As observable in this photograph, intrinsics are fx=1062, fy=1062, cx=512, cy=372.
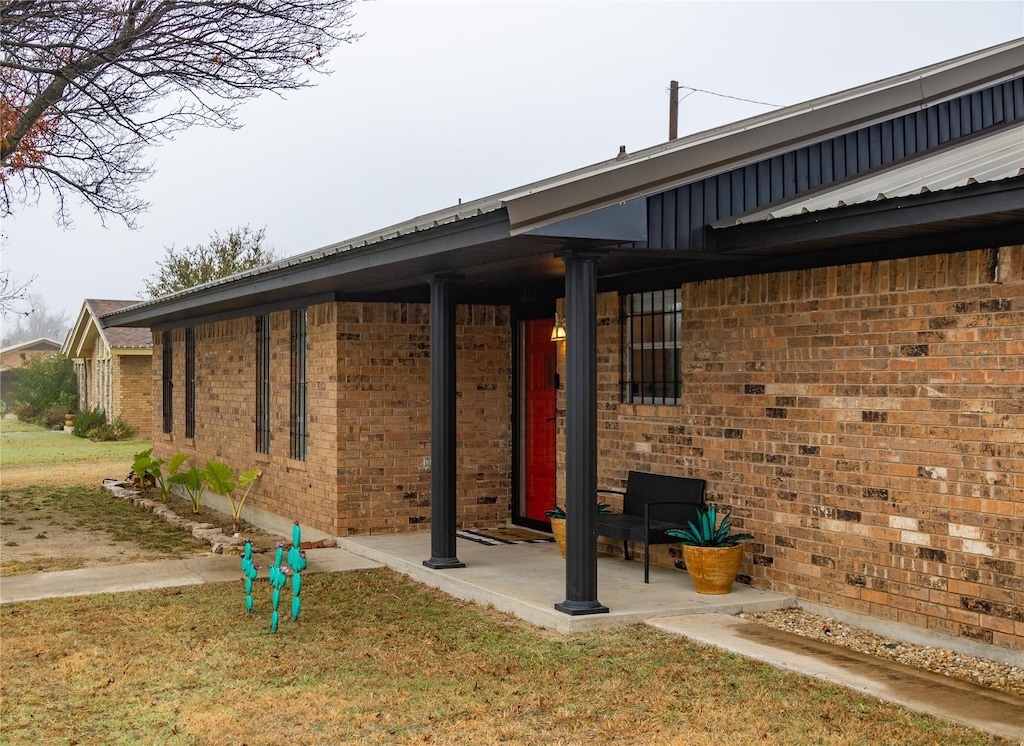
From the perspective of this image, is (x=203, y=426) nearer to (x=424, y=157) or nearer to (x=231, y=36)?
(x=231, y=36)

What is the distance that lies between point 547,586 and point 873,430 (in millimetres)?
2694

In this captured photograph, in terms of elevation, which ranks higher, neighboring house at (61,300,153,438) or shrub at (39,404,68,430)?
neighboring house at (61,300,153,438)

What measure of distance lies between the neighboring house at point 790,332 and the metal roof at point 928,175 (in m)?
0.04

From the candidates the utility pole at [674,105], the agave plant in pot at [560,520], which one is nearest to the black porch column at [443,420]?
the agave plant in pot at [560,520]

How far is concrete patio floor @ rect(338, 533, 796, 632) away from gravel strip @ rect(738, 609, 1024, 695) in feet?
0.74

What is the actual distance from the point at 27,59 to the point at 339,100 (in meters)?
20.6

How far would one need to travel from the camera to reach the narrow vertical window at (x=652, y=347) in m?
8.85

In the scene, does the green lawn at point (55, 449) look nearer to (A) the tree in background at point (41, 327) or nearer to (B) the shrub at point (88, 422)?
(B) the shrub at point (88, 422)

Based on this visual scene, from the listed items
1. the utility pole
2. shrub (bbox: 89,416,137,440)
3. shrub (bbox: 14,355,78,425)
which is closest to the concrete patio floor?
the utility pole

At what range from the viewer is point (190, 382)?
16562 millimetres

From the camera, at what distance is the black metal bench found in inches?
319

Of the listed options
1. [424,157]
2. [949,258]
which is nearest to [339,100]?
[424,157]

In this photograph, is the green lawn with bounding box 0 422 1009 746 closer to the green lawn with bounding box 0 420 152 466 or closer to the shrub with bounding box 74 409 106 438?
the green lawn with bounding box 0 420 152 466

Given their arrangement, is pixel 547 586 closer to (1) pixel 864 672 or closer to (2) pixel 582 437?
(2) pixel 582 437
